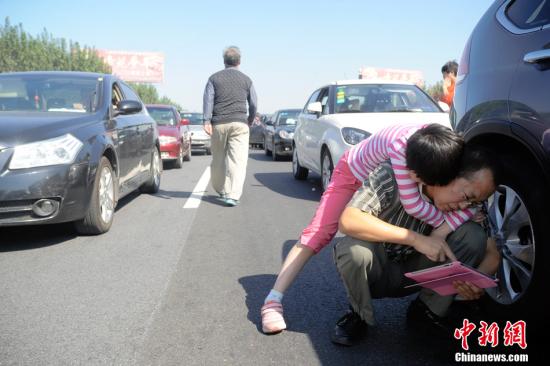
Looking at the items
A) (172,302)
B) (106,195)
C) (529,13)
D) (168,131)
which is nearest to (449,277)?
(529,13)

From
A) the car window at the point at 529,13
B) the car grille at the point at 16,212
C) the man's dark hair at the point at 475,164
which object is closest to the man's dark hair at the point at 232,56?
the car grille at the point at 16,212

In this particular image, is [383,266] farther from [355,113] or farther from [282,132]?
[282,132]

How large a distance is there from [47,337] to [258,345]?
106 cm

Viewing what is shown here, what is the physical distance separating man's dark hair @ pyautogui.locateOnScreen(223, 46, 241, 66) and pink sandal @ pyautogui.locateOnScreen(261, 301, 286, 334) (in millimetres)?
4589

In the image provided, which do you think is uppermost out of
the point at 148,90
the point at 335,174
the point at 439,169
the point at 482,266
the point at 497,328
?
the point at 439,169

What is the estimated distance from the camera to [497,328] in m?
2.37

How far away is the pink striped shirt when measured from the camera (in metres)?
2.28

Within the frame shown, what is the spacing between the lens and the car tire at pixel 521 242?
214 centimetres

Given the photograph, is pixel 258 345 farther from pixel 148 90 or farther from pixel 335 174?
pixel 148 90

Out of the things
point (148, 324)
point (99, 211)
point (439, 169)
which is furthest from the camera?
point (99, 211)

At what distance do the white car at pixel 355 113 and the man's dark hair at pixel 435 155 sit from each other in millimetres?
3721

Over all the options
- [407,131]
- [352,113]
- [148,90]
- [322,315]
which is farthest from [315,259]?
[148,90]

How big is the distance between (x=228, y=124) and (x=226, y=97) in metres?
0.35

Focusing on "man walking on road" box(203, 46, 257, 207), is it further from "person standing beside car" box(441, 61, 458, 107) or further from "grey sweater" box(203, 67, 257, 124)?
"person standing beside car" box(441, 61, 458, 107)
